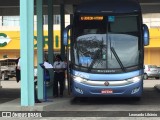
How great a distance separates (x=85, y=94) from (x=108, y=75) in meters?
1.16

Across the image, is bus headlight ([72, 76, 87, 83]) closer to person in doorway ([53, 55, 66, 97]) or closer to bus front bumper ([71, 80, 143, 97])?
bus front bumper ([71, 80, 143, 97])

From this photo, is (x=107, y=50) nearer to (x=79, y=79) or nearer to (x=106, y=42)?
(x=106, y=42)

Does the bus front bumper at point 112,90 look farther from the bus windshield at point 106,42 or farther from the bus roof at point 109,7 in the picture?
the bus roof at point 109,7

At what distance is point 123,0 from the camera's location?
779 inches

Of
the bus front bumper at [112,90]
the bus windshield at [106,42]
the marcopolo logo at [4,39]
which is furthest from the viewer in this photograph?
the marcopolo logo at [4,39]

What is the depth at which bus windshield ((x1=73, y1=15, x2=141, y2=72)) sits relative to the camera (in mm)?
18312

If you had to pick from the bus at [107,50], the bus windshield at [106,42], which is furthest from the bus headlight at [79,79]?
the bus windshield at [106,42]

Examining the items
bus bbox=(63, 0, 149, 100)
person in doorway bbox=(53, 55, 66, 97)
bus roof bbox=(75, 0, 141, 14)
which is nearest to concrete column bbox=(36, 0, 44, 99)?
bus bbox=(63, 0, 149, 100)

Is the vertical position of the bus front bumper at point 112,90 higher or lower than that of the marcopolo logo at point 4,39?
higher

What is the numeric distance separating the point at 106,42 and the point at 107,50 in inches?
13.5

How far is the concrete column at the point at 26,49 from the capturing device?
1580cm

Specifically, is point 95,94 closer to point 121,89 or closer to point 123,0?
point 121,89

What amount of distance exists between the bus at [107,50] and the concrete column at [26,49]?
2.84 m

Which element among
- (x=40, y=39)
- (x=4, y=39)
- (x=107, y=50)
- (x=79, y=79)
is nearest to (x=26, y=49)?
(x=40, y=39)
